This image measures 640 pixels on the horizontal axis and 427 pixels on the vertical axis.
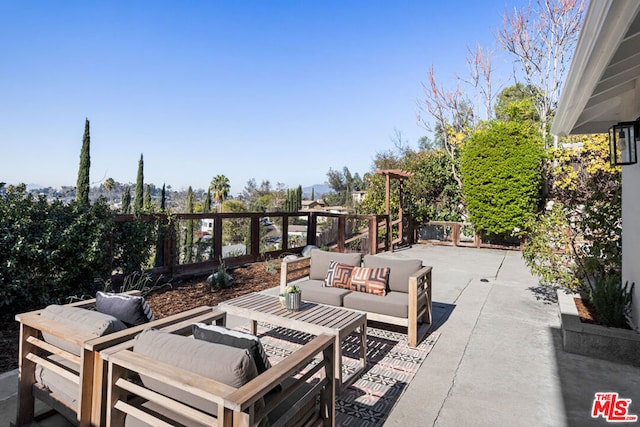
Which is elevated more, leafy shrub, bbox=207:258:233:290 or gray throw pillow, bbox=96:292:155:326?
gray throw pillow, bbox=96:292:155:326

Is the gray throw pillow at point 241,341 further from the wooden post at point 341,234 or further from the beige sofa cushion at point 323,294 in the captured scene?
the wooden post at point 341,234

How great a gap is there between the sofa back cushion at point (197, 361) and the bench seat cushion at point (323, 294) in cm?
239

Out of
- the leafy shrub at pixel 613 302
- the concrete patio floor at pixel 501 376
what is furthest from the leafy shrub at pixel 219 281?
the leafy shrub at pixel 613 302

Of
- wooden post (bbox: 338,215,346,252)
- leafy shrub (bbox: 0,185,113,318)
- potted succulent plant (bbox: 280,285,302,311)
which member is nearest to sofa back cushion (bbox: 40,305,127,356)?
potted succulent plant (bbox: 280,285,302,311)

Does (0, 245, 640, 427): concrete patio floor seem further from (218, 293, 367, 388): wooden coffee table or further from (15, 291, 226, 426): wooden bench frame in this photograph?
(218, 293, 367, 388): wooden coffee table

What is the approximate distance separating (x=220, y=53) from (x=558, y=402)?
10513 mm

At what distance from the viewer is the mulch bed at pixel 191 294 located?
3201 mm

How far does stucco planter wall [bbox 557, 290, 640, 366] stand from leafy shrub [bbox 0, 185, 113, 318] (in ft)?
18.2

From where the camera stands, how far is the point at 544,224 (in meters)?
4.88

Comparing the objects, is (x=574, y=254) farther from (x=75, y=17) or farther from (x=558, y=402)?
(x=75, y=17)

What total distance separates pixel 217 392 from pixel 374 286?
2.77m

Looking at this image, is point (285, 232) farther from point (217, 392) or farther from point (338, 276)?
point (217, 392)

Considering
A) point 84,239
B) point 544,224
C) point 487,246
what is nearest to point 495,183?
point 487,246

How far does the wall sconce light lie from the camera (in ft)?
10.7
